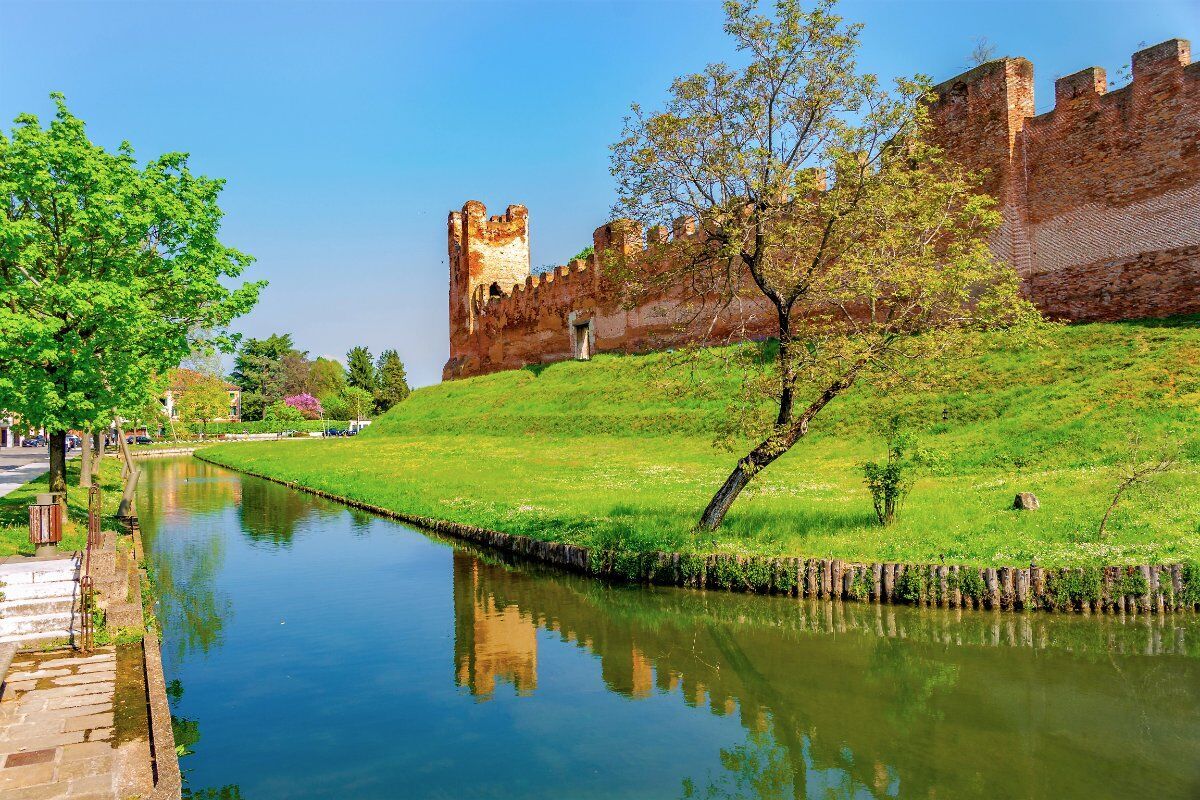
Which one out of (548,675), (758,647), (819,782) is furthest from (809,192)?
(819,782)

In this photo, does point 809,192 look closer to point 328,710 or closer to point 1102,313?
point 328,710

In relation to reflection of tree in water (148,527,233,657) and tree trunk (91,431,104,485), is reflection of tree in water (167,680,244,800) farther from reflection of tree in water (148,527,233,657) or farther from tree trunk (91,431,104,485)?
tree trunk (91,431,104,485)

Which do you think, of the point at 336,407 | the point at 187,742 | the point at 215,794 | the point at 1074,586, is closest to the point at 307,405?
the point at 336,407

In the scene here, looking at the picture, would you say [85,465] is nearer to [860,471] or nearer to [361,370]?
[860,471]

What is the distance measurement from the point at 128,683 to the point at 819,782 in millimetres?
6037

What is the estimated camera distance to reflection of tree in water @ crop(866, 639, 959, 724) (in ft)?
25.2

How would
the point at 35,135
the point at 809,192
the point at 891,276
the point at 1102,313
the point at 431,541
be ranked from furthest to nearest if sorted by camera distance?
the point at 1102,313 → the point at 431,541 → the point at 35,135 → the point at 809,192 → the point at 891,276

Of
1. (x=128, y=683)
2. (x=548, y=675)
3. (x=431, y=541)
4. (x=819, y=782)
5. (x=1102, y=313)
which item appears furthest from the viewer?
(x=1102, y=313)

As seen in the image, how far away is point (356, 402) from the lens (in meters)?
86.4

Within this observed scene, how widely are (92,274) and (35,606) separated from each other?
26.1 ft

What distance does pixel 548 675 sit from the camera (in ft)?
29.9

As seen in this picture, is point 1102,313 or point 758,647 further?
point 1102,313

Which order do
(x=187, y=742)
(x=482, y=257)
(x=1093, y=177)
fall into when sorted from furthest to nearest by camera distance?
(x=482, y=257)
(x=1093, y=177)
(x=187, y=742)

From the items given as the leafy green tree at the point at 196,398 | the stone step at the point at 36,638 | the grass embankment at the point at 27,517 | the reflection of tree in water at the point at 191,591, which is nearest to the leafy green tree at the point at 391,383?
Answer: the leafy green tree at the point at 196,398
